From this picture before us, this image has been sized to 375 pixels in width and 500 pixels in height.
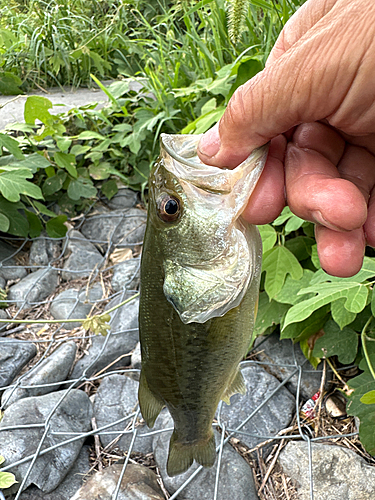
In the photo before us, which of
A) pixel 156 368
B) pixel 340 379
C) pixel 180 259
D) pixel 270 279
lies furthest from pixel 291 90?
pixel 340 379

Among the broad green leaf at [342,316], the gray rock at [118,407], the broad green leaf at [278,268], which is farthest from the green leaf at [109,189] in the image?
the broad green leaf at [342,316]

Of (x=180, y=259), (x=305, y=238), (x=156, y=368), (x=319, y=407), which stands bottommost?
(x=319, y=407)

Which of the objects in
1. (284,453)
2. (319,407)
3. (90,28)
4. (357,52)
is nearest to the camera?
(357,52)

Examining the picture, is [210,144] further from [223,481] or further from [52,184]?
[52,184]

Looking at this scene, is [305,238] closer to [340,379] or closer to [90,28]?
[340,379]

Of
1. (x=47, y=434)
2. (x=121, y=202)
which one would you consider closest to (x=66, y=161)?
(x=121, y=202)

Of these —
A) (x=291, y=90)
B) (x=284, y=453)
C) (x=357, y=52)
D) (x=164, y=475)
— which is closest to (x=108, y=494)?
(x=164, y=475)

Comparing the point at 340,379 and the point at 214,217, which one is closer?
the point at 214,217

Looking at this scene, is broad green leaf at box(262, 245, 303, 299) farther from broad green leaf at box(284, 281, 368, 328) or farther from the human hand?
the human hand

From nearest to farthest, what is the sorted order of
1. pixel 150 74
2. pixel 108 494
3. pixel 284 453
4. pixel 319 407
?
pixel 108 494 < pixel 284 453 < pixel 319 407 < pixel 150 74

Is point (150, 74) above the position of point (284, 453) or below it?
above
